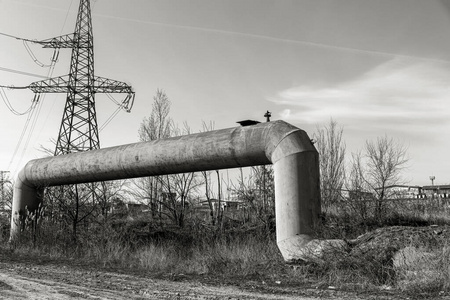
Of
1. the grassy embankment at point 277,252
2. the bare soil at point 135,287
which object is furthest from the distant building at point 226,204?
the bare soil at point 135,287

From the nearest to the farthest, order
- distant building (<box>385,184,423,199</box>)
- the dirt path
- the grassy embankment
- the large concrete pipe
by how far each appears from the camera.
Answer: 1. the dirt path
2. the grassy embankment
3. the large concrete pipe
4. distant building (<box>385,184,423,199</box>)

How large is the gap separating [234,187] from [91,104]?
39.6ft

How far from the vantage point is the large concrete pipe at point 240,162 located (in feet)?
26.1

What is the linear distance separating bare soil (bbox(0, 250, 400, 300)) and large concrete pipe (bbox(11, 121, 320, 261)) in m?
1.50

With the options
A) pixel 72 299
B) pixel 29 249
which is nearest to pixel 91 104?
pixel 29 249

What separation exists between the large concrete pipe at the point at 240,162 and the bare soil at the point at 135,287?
1.50m

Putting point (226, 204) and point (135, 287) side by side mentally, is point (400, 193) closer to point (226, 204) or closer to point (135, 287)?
point (226, 204)

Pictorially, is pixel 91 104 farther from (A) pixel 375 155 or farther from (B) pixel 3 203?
(A) pixel 375 155

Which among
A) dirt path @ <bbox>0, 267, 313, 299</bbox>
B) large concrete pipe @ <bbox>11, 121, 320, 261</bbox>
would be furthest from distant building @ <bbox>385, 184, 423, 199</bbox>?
dirt path @ <bbox>0, 267, 313, 299</bbox>

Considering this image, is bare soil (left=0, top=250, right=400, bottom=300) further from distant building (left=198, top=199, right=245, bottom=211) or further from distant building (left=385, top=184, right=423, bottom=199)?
distant building (left=385, top=184, right=423, bottom=199)

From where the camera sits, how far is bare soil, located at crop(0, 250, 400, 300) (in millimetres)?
5586

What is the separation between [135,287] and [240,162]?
3.80 m

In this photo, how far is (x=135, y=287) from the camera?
20.7 feet

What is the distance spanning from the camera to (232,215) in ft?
46.7
